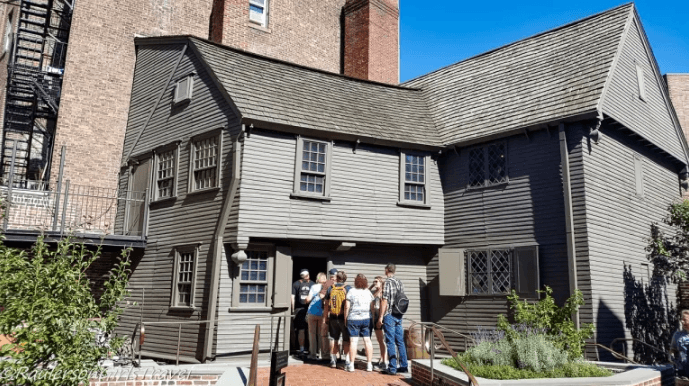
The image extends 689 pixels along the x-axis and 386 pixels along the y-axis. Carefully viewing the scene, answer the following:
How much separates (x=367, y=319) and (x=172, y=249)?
6.89 metres

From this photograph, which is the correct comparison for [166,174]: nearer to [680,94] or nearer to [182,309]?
[182,309]

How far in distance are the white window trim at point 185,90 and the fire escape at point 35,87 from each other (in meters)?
5.01

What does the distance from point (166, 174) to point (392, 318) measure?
874 centimetres

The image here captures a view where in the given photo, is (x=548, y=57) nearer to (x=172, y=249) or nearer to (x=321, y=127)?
(x=321, y=127)

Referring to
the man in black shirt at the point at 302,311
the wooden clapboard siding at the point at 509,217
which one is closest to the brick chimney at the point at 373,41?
the wooden clapboard siding at the point at 509,217

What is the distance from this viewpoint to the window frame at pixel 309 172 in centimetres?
1438

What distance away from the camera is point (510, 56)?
17.4 m

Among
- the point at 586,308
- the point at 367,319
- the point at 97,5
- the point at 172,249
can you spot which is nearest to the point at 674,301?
the point at 586,308

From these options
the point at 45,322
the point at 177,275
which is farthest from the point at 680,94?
the point at 45,322

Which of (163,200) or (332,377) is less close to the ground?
(163,200)

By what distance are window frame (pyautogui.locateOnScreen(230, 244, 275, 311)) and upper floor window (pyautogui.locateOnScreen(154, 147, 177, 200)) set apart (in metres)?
3.48

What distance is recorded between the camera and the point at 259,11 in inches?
903

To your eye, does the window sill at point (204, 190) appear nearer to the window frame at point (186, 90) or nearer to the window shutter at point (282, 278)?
the window shutter at point (282, 278)

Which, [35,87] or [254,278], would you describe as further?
[35,87]
